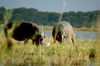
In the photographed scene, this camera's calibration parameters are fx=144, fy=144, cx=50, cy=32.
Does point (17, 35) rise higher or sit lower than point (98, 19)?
lower

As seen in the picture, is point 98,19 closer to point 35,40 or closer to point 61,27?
point 61,27

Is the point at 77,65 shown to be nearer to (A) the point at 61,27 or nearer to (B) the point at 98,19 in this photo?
(B) the point at 98,19

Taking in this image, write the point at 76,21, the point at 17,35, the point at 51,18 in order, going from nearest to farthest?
the point at 17,35 < the point at 76,21 < the point at 51,18

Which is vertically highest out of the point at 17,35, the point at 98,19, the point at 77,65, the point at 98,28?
the point at 98,19

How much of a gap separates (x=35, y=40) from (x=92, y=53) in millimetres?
2424

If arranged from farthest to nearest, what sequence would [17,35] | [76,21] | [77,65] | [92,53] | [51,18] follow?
[51,18], [76,21], [17,35], [92,53], [77,65]

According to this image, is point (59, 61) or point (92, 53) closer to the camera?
point (59, 61)

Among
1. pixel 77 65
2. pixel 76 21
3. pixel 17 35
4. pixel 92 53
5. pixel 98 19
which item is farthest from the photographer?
pixel 76 21

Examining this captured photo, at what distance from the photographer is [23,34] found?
5605mm

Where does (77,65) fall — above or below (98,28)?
below

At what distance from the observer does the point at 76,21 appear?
42.7m

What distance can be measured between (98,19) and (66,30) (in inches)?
119

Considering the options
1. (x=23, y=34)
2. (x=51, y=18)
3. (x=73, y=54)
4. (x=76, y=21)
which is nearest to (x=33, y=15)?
(x=51, y=18)

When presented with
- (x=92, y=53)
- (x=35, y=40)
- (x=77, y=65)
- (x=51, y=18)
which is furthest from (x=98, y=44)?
(x=51, y=18)
